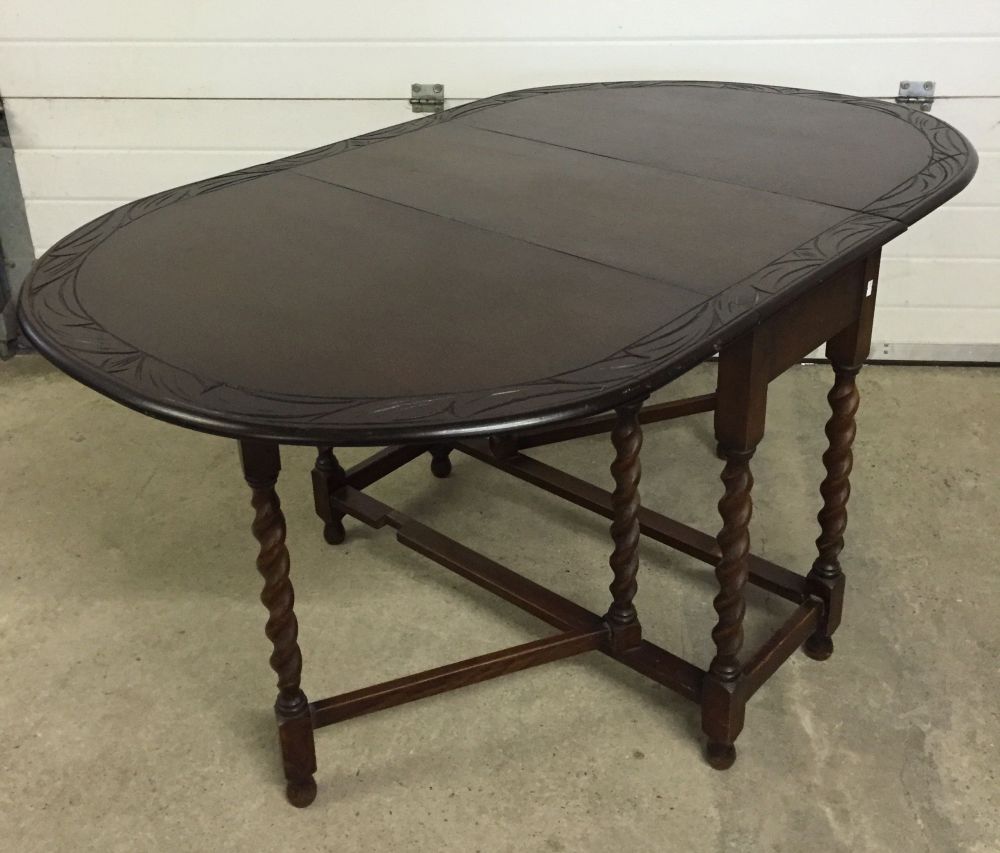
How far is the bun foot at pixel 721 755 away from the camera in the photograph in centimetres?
194

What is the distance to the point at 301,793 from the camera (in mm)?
1888

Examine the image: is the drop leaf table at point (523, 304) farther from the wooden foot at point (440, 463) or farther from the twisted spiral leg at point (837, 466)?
the wooden foot at point (440, 463)

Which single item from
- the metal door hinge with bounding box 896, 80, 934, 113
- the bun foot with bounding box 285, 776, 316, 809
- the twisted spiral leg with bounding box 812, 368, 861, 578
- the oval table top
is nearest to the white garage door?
the metal door hinge with bounding box 896, 80, 934, 113

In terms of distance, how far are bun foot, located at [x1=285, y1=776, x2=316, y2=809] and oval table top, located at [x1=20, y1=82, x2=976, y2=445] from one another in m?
0.85

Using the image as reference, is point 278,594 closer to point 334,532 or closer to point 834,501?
point 334,532

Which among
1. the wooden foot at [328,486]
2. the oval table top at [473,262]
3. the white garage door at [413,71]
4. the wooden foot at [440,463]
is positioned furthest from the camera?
the white garage door at [413,71]

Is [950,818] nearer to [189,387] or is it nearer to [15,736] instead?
[189,387]

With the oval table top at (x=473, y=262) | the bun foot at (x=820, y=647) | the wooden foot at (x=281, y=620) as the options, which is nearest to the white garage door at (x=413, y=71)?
the oval table top at (x=473, y=262)

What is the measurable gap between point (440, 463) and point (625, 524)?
36.4 inches

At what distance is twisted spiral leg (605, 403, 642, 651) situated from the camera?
5.90 feet

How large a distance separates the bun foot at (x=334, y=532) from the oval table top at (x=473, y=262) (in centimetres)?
82

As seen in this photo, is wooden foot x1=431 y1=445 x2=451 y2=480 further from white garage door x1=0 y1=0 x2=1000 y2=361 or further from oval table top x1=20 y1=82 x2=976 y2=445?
white garage door x1=0 y1=0 x2=1000 y2=361

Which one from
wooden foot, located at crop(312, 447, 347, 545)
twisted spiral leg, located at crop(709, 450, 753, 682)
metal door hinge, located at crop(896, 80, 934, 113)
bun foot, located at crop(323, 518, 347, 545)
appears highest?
metal door hinge, located at crop(896, 80, 934, 113)

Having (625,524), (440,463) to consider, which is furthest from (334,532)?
(625,524)
